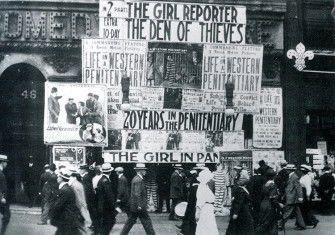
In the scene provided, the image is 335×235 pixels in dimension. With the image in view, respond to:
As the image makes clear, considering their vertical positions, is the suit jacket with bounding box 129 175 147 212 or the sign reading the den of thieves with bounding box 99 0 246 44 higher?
the sign reading the den of thieves with bounding box 99 0 246 44

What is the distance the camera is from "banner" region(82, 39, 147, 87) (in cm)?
2264

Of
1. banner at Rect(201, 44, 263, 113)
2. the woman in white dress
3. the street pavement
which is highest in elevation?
banner at Rect(201, 44, 263, 113)

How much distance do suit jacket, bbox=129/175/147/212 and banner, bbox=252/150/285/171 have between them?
8.50 meters

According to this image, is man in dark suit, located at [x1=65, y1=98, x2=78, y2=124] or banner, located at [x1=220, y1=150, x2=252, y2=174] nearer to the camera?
man in dark suit, located at [x1=65, y1=98, x2=78, y2=124]

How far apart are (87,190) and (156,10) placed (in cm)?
750

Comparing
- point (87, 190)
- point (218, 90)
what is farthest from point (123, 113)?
point (87, 190)

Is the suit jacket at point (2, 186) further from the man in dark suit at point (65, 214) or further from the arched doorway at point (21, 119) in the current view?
the arched doorway at point (21, 119)

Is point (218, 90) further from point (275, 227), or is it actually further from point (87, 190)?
point (275, 227)

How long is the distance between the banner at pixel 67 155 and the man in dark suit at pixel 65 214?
932 centimetres

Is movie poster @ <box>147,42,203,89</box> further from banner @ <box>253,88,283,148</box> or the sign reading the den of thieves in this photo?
banner @ <box>253,88,283,148</box>

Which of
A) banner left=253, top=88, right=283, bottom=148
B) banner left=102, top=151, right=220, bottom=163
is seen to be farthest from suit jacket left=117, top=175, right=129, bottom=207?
banner left=253, top=88, right=283, bottom=148

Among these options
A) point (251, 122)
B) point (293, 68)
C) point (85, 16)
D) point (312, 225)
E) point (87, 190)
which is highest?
point (85, 16)

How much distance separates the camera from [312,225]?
20.8 metres

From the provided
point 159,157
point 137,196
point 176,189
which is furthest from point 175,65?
point 137,196
